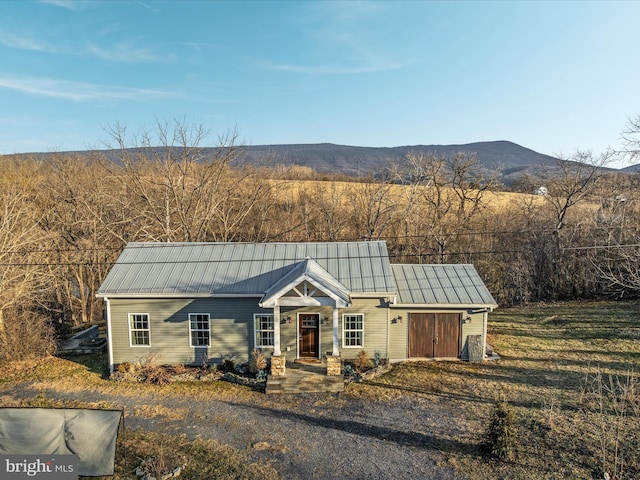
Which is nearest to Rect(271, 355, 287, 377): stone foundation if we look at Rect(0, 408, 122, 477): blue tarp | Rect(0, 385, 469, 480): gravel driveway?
Rect(0, 385, 469, 480): gravel driveway

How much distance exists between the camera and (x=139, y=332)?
52.4 ft

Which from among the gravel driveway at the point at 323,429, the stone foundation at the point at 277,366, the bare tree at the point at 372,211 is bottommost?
the gravel driveway at the point at 323,429

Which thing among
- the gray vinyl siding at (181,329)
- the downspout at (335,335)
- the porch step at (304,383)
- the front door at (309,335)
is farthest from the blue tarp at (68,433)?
the front door at (309,335)

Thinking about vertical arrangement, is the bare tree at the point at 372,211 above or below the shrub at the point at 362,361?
above

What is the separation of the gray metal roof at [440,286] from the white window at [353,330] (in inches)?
71.7

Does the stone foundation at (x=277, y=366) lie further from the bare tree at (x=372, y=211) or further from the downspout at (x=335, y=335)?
the bare tree at (x=372, y=211)

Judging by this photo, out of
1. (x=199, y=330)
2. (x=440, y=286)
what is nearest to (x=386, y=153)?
(x=440, y=286)

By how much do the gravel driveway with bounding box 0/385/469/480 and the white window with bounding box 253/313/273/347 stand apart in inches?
98.9

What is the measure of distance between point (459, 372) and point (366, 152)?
9154cm

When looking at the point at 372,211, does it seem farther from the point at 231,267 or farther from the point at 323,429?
the point at 323,429

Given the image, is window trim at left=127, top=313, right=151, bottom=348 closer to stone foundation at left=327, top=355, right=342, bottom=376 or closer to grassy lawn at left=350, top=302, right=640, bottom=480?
stone foundation at left=327, top=355, right=342, bottom=376

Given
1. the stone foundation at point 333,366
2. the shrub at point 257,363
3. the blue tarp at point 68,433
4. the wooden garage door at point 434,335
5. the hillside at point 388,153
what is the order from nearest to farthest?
the blue tarp at point 68,433 → the stone foundation at point 333,366 → the shrub at point 257,363 → the wooden garage door at point 434,335 → the hillside at point 388,153

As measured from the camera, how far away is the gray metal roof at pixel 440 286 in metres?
16.2

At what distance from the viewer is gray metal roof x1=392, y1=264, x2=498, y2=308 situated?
16203mm
